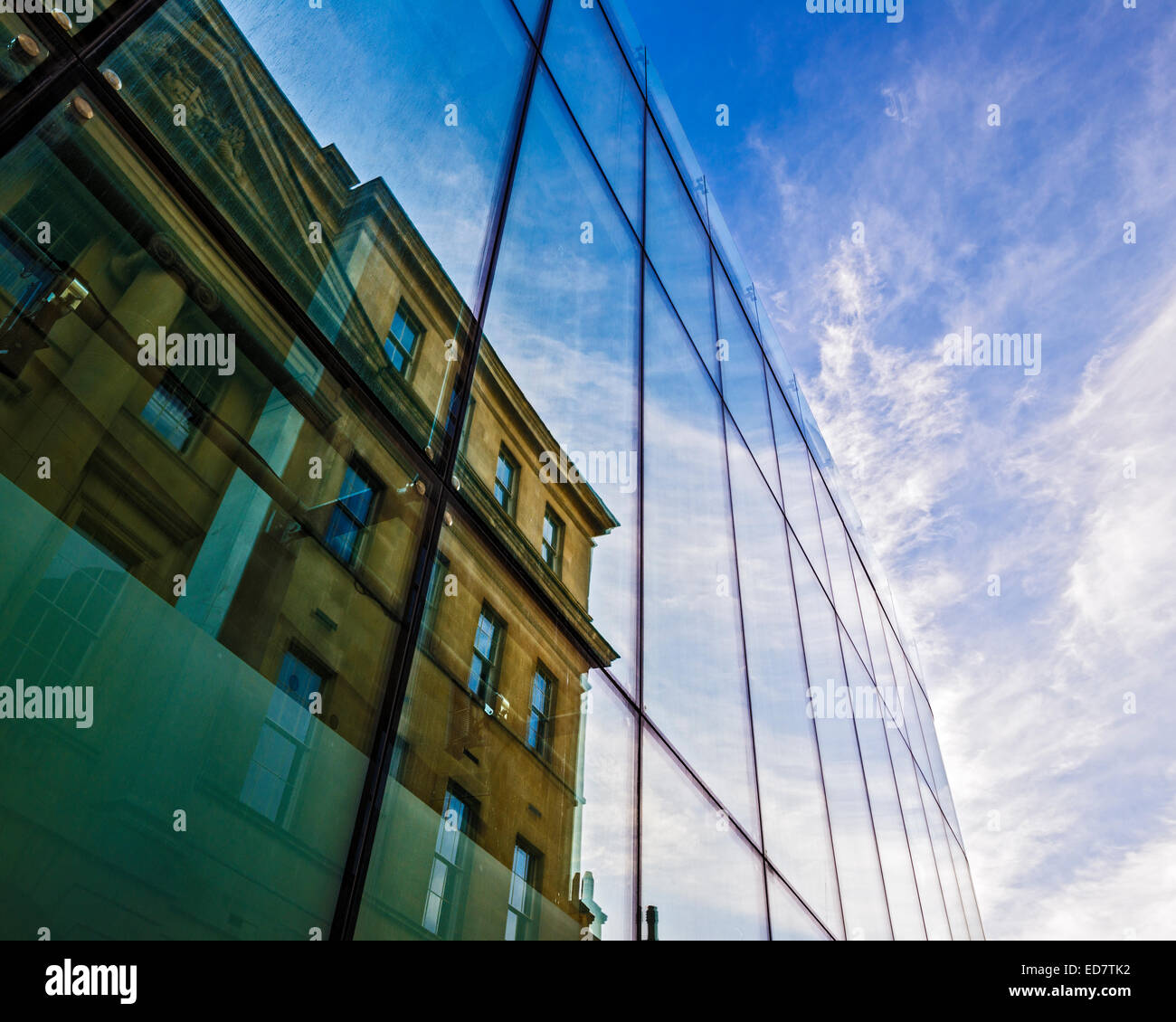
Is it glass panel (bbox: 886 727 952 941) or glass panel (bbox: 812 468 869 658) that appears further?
glass panel (bbox: 812 468 869 658)

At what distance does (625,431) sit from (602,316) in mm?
1045

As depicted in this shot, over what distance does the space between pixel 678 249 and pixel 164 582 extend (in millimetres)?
8768

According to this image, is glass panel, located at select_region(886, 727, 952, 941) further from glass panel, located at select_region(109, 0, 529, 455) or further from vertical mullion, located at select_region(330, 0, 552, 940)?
glass panel, located at select_region(109, 0, 529, 455)

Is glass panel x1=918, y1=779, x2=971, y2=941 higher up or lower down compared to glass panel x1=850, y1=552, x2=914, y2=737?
lower down

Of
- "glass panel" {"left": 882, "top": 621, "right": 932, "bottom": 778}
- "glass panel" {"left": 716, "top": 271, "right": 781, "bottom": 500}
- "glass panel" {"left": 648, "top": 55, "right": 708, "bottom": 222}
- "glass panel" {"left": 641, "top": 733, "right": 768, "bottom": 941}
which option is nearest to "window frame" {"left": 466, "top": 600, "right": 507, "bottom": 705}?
"glass panel" {"left": 641, "top": 733, "right": 768, "bottom": 941}

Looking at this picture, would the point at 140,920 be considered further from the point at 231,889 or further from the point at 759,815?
the point at 759,815

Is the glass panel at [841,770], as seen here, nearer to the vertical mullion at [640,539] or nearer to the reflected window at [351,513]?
the vertical mullion at [640,539]

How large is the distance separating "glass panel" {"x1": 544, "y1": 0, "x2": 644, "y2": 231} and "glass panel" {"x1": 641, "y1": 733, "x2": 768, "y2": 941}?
5743 millimetres

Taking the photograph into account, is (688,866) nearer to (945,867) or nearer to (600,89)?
(600,89)

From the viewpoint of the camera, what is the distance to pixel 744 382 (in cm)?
1194

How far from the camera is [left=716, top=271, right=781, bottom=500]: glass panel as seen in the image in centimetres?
1116

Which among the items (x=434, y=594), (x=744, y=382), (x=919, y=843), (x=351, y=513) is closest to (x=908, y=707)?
(x=919, y=843)

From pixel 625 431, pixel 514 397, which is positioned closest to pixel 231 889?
pixel 514 397
